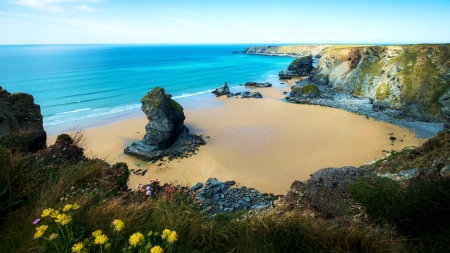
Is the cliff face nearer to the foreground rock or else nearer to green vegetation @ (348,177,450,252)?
the foreground rock

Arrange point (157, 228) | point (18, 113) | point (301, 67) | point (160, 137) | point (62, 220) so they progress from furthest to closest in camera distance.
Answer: point (301, 67) → point (160, 137) → point (18, 113) → point (157, 228) → point (62, 220)

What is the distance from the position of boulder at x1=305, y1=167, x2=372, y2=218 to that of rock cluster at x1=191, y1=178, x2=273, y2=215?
12.5 ft

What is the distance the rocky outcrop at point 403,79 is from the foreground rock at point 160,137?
27718 mm

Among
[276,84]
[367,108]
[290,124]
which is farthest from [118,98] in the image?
[367,108]

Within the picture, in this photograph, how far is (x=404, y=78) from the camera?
33.2 m

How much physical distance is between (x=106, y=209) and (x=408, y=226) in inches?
247

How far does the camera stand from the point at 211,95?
4666 centimetres

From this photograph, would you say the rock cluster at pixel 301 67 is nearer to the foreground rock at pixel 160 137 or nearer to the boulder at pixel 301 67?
the boulder at pixel 301 67

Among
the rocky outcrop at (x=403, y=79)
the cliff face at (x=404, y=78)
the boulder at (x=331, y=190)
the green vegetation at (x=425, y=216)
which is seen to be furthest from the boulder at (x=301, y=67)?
the green vegetation at (x=425, y=216)

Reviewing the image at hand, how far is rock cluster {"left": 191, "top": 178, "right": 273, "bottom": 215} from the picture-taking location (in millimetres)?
13016

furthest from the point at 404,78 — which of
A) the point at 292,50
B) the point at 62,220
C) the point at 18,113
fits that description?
the point at 292,50

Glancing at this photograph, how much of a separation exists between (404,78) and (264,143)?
25.1 metres

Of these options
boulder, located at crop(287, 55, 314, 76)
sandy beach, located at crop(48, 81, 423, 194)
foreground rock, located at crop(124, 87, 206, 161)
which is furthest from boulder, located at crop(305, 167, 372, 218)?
boulder, located at crop(287, 55, 314, 76)

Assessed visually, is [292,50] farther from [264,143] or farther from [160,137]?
[160,137]
